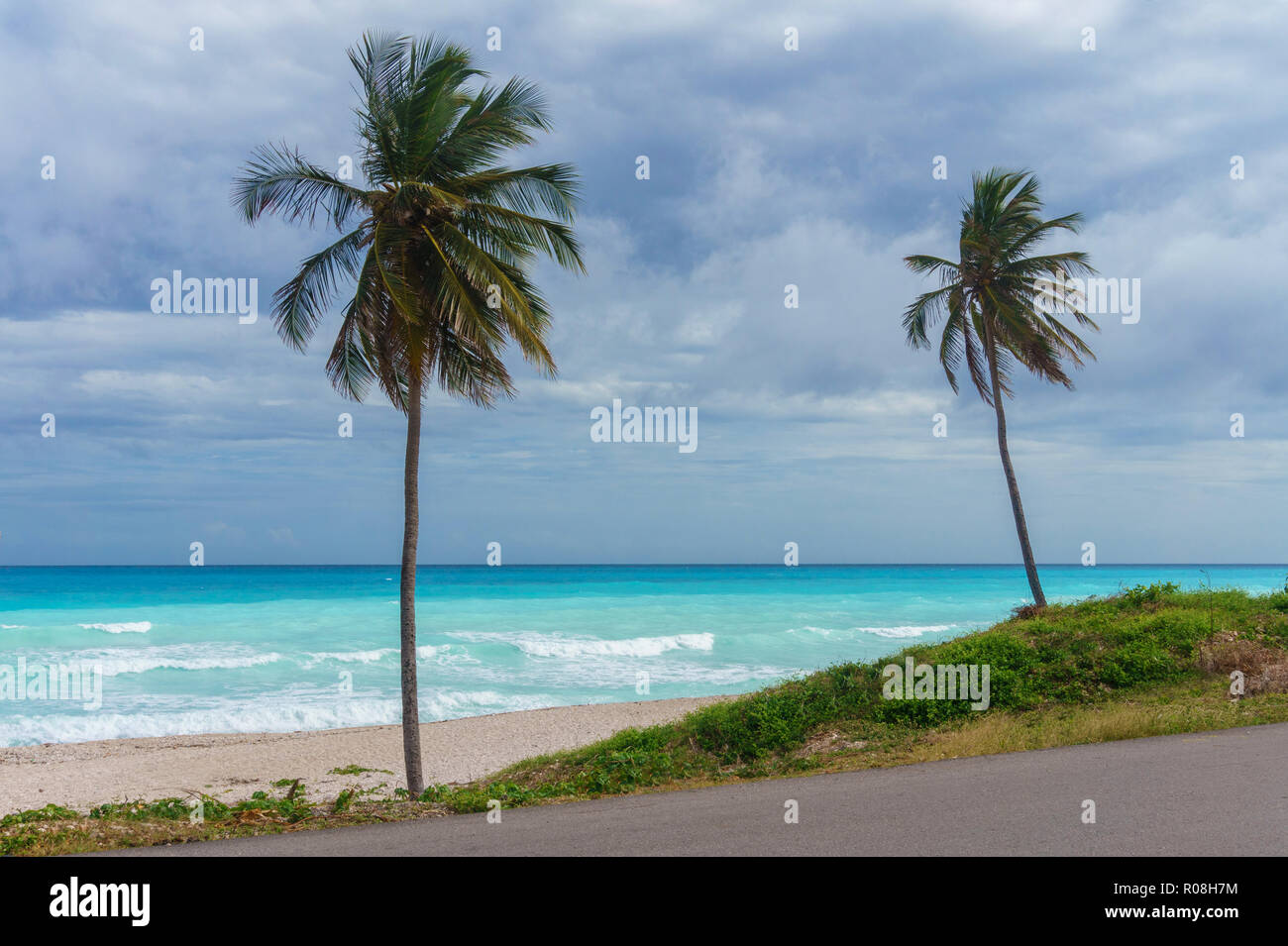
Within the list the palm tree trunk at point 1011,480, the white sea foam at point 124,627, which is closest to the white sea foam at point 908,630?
the palm tree trunk at point 1011,480

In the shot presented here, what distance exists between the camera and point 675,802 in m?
8.38

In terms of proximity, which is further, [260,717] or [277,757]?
[260,717]

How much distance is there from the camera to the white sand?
619 inches

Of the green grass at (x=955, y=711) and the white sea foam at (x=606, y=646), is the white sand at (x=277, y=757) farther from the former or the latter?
the white sea foam at (x=606, y=646)

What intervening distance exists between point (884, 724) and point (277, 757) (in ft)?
46.0

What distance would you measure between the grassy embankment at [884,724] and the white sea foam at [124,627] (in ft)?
113

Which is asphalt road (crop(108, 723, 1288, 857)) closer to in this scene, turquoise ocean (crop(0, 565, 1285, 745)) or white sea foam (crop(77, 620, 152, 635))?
turquoise ocean (crop(0, 565, 1285, 745))

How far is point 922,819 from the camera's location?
7027 millimetres

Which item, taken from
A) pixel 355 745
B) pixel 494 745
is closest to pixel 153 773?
pixel 355 745

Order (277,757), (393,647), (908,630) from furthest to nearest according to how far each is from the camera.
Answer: (908,630)
(393,647)
(277,757)

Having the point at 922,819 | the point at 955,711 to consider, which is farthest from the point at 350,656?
the point at 922,819

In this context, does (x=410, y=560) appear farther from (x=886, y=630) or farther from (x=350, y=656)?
(x=886, y=630)

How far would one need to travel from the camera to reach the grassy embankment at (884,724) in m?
8.39
